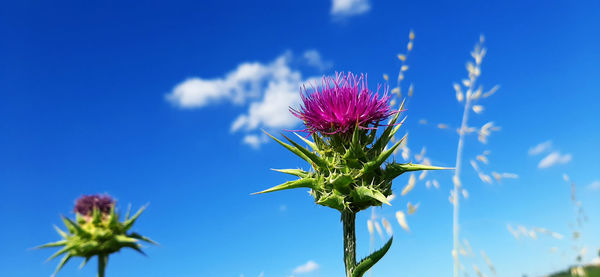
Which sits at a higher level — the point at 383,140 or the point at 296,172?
the point at 383,140

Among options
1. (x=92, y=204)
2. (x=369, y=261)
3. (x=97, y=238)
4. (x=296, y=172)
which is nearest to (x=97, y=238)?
(x=97, y=238)

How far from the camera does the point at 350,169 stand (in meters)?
4.17

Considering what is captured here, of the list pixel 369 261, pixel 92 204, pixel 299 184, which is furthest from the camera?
pixel 92 204

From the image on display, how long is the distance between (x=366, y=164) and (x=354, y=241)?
26.8 inches

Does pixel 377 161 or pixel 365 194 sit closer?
pixel 365 194

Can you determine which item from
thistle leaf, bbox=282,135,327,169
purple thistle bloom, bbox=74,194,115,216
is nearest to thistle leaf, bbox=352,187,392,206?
thistle leaf, bbox=282,135,327,169

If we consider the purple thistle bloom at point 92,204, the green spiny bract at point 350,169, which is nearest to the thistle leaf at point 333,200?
the green spiny bract at point 350,169

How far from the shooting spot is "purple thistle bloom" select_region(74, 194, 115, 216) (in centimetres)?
636

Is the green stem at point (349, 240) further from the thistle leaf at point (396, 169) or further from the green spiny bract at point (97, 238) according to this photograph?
the green spiny bract at point (97, 238)

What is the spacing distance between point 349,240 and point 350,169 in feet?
2.08

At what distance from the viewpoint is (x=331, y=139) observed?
170 inches

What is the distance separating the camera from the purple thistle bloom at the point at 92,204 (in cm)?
636

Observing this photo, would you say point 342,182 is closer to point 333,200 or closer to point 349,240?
point 333,200

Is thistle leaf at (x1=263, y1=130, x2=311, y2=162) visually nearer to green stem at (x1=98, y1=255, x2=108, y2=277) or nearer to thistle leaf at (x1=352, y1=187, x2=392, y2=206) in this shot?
thistle leaf at (x1=352, y1=187, x2=392, y2=206)
